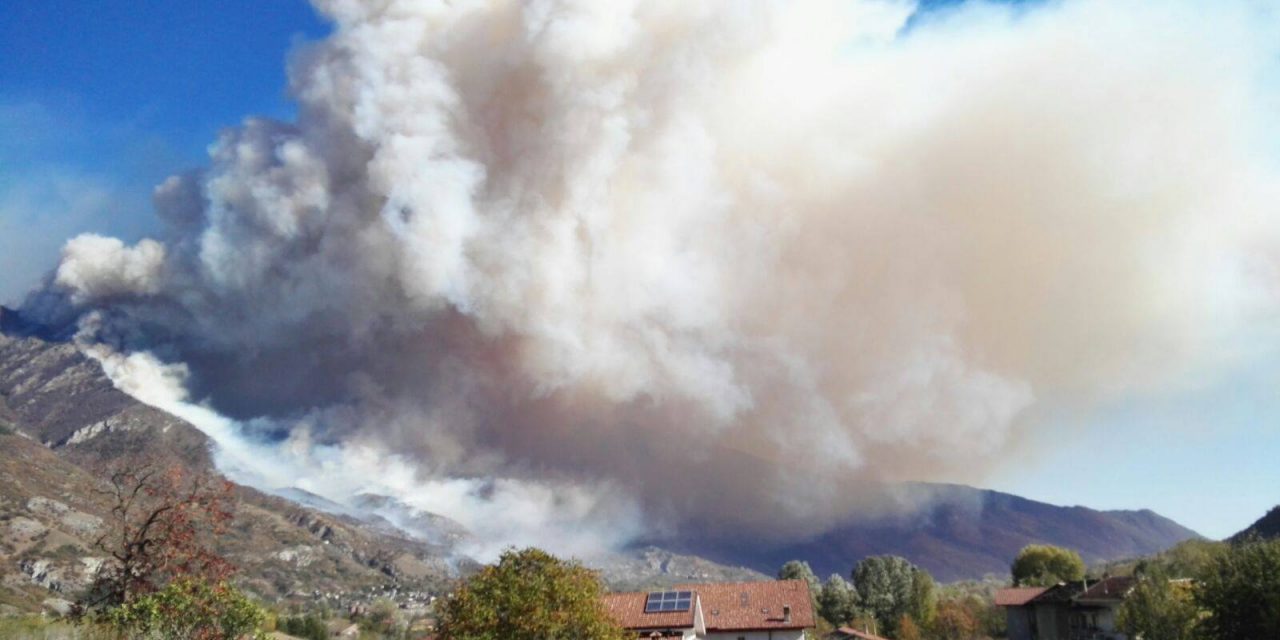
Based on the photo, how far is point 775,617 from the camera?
50.0 meters

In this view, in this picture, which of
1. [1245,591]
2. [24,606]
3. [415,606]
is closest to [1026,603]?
[1245,591]

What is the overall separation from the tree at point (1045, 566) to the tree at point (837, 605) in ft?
80.1

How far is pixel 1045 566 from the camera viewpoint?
352 ft

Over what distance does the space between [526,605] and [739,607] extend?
95.2 feet

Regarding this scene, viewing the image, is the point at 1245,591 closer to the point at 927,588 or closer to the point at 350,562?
the point at 927,588

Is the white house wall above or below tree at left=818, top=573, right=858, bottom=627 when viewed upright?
below

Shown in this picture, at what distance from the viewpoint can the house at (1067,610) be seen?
60375 millimetres

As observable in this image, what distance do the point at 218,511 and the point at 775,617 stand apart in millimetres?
37242

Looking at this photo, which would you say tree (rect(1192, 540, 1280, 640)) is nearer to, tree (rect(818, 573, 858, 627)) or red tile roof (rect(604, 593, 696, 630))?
red tile roof (rect(604, 593, 696, 630))

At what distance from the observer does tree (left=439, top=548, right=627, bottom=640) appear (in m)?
25.4

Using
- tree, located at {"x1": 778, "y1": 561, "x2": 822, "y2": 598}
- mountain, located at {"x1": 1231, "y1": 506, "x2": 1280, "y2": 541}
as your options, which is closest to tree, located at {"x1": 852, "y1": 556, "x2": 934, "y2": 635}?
tree, located at {"x1": 778, "y1": 561, "x2": 822, "y2": 598}

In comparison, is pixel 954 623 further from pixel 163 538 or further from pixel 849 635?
pixel 163 538

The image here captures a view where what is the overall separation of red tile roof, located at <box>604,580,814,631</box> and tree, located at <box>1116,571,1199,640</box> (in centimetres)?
1738

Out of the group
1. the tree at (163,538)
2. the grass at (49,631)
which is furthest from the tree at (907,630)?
the grass at (49,631)
